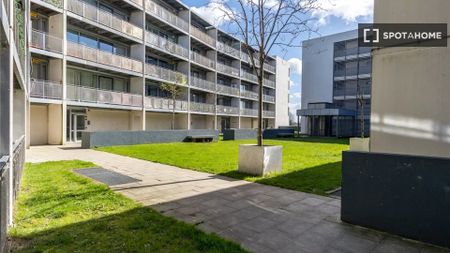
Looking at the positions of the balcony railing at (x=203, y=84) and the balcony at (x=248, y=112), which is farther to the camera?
the balcony at (x=248, y=112)

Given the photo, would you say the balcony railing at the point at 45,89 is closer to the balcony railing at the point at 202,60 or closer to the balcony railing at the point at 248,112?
the balcony railing at the point at 202,60

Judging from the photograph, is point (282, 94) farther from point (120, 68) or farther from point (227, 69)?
point (120, 68)

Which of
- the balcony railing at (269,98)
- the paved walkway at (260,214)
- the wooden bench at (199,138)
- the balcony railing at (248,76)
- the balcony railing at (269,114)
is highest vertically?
the balcony railing at (248,76)

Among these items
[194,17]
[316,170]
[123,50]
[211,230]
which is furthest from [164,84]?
[211,230]

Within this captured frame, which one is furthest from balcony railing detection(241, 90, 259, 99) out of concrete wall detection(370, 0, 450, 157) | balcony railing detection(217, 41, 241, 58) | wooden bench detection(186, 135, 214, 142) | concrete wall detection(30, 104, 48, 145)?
concrete wall detection(370, 0, 450, 157)

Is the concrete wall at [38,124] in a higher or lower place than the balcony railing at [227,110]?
lower

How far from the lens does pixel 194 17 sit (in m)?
34.3

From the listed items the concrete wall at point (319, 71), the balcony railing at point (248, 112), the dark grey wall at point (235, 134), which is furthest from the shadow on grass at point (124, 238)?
the concrete wall at point (319, 71)

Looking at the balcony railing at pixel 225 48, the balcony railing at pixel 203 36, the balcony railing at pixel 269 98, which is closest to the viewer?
the balcony railing at pixel 203 36

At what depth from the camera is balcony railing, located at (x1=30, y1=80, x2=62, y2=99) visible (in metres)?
16.4

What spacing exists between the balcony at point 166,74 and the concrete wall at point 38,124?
9.03 metres

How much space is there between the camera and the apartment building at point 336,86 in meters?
37.8

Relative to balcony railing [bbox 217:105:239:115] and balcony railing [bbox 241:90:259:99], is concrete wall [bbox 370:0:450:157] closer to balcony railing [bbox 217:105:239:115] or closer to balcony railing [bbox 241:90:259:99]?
balcony railing [bbox 217:105:239:115]

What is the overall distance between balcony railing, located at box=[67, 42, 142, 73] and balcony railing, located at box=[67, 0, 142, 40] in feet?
7.11
